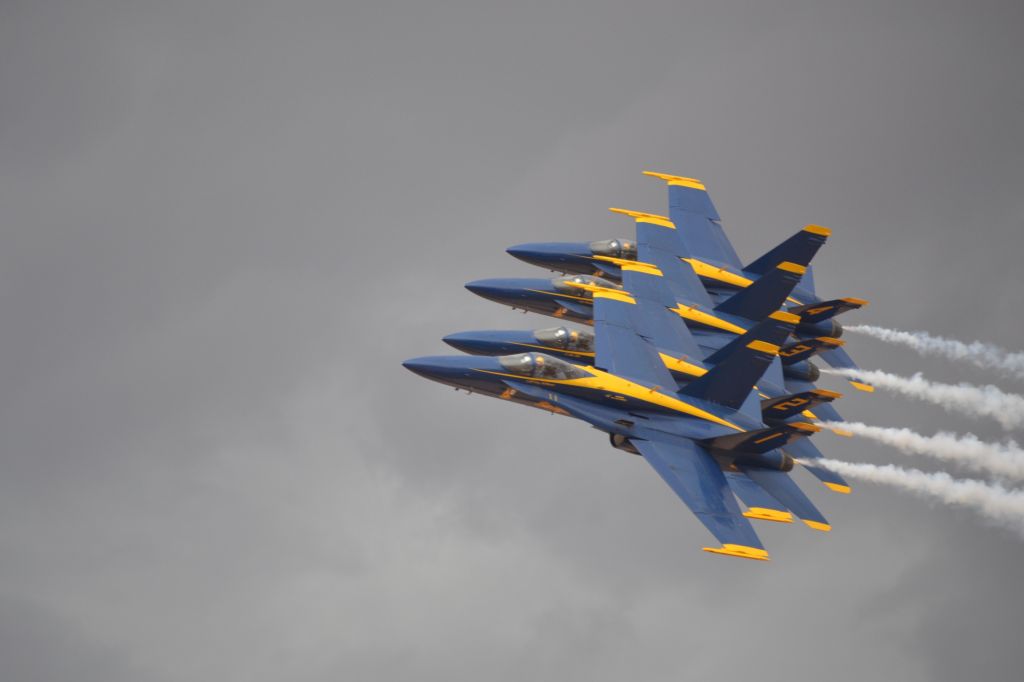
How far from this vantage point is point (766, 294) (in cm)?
7538

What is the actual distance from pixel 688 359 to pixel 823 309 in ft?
29.6

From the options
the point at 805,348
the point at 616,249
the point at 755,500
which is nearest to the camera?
the point at 755,500

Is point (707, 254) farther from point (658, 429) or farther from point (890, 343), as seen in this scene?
point (658, 429)

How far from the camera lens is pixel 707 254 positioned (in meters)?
81.3

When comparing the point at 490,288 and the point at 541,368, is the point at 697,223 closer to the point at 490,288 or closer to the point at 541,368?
the point at 490,288

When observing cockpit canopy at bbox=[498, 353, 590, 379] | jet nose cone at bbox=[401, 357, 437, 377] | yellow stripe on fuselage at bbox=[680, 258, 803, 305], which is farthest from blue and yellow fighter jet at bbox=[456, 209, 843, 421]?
jet nose cone at bbox=[401, 357, 437, 377]

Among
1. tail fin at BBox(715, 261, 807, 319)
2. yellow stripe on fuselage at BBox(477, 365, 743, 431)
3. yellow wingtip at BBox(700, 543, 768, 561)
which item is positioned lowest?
yellow wingtip at BBox(700, 543, 768, 561)

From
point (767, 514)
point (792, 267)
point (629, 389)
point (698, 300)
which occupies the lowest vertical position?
point (767, 514)

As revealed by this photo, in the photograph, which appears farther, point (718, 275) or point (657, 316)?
point (718, 275)

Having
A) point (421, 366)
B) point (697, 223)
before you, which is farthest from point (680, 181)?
point (421, 366)

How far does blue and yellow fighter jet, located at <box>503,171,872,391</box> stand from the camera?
77.5 m

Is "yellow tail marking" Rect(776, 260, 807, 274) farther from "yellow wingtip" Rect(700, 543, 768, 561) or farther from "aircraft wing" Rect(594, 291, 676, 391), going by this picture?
"yellow wingtip" Rect(700, 543, 768, 561)

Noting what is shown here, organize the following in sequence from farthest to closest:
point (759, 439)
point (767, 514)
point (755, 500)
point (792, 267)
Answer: point (792, 267), point (759, 439), point (755, 500), point (767, 514)

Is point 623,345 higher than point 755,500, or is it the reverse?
point 623,345
